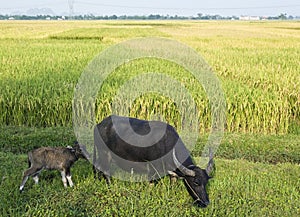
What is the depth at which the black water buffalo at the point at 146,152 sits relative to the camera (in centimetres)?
452

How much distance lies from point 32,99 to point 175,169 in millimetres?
4781

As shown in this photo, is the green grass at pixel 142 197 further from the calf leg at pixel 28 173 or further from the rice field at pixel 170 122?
the calf leg at pixel 28 173

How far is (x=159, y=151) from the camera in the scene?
4.87m

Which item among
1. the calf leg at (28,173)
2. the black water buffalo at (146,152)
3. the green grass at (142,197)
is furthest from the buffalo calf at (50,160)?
the black water buffalo at (146,152)

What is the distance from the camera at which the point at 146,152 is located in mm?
4957

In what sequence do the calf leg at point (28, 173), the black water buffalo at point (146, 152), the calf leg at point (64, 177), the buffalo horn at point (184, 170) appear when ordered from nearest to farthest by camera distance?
the buffalo horn at point (184, 170), the black water buffalo at point (146, 152), the calf leg at point (28, 173), the calf leg at point (64, 177)

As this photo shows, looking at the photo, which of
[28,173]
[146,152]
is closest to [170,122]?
[146,152]

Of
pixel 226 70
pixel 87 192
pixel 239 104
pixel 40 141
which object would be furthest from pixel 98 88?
pixel 226 70

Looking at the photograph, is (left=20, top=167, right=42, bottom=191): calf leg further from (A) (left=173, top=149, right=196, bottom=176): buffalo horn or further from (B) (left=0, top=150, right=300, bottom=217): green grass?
(A) (left=173, top=149, right=196, bottom=176): buffalo horn

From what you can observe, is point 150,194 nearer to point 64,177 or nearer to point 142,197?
point 142,197

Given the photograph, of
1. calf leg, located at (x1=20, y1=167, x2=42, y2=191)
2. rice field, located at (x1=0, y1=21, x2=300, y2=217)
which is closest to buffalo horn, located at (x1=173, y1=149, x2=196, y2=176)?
rice field, located at (x1=0, y1=21, x2=300, y2=217)

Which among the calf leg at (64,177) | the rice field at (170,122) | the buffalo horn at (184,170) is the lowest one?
the rice field at (170,122)

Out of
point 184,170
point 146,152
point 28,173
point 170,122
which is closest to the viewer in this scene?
point 184,170

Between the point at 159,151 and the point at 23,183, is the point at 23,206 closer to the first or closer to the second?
the point at 23,183
